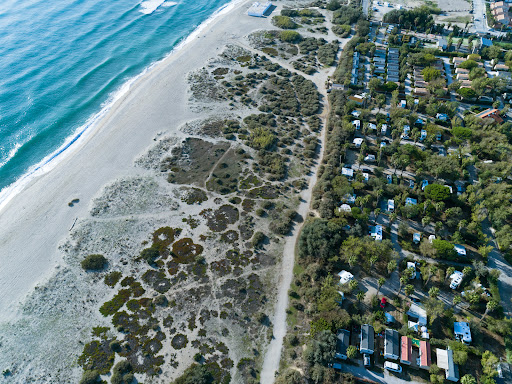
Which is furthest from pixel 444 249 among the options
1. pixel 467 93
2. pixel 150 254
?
pixel 467 93

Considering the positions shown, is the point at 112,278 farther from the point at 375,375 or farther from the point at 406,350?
the point at 406,350

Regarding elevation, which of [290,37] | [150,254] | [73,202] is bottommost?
[150,254]

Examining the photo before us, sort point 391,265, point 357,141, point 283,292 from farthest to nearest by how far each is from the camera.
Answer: point 357,141, point 283,292, point 391,265

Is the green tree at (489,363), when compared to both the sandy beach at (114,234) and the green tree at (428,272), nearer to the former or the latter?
the green tree at (428,272)

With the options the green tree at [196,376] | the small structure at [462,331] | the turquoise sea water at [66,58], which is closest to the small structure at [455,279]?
the small structure at [462,331]

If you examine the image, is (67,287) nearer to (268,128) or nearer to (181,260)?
(181,260)

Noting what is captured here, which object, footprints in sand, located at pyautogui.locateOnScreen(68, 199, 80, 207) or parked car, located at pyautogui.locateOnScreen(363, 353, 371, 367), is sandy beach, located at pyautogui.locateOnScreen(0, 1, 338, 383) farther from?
parked car, located at pyautogui.locateOnScreen(363, 353, 371, 367)

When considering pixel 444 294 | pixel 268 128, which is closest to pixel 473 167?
pixel 444 294
